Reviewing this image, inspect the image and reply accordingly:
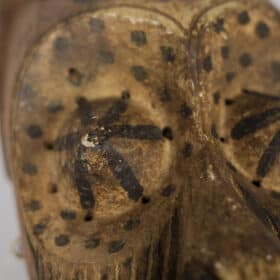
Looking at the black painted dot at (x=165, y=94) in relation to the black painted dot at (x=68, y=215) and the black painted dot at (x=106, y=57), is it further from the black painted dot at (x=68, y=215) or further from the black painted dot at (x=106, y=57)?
the black painted dot at (x=68, y=215)

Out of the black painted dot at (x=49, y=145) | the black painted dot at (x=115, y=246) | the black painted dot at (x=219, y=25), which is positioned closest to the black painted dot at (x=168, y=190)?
the black painted dot at (x=115, y=246)

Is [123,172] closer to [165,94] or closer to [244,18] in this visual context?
[165,94]

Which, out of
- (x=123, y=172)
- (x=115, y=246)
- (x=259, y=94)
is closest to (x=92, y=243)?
(x=115, y=246)

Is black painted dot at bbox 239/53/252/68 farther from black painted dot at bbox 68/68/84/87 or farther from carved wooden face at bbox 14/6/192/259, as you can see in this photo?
black painted dot at bbox 68/68/84/87

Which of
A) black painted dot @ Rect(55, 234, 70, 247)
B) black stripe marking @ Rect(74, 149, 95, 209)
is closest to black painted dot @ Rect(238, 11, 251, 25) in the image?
black stripe marking @ Rect(74, 149, 95, 209)

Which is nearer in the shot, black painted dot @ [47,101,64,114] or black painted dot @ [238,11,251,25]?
black painted dot @ [47,101,64,114]
